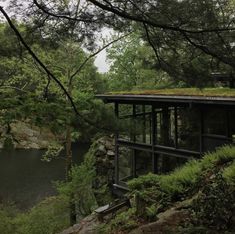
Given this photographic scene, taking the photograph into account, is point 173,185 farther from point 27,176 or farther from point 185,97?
point 27,176

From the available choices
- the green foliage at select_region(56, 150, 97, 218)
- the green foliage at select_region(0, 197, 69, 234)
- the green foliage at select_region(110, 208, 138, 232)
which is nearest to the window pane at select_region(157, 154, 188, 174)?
the green foliage at select_region(56, 150, 97, 218)

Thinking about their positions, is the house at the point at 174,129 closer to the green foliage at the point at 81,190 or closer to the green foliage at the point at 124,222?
the green foliage at the point at 81,190

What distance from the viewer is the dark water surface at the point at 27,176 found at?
1861cm

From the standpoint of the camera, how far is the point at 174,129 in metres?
13.8

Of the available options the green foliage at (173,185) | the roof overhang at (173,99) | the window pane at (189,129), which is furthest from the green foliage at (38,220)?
the green foliage at (173,185)

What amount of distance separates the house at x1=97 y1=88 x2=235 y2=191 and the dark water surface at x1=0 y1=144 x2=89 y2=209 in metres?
5.60

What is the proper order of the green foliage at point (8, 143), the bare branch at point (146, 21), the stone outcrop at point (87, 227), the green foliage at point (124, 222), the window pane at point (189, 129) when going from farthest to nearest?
the window pane at point (189, 129), the stone outcrop at point (87, 227), the green foliage at point (124, 222), the bare branch at point (146, 21), the green foliage at point (8, 143)

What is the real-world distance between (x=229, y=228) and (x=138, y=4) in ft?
9.94

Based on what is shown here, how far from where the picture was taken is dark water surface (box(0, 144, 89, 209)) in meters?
18.6

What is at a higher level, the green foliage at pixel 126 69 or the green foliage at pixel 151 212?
the green foliage at pixel 126 69

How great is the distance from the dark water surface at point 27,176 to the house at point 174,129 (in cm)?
560

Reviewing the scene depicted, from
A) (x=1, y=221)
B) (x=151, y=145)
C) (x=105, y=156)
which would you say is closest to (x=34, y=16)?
(x=1, y=221)

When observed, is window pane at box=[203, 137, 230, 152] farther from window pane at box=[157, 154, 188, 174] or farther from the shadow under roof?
window pane at box=[157, 154, 188, 174]

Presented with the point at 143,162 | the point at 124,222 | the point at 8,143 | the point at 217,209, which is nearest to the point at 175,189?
the point at 124,222
